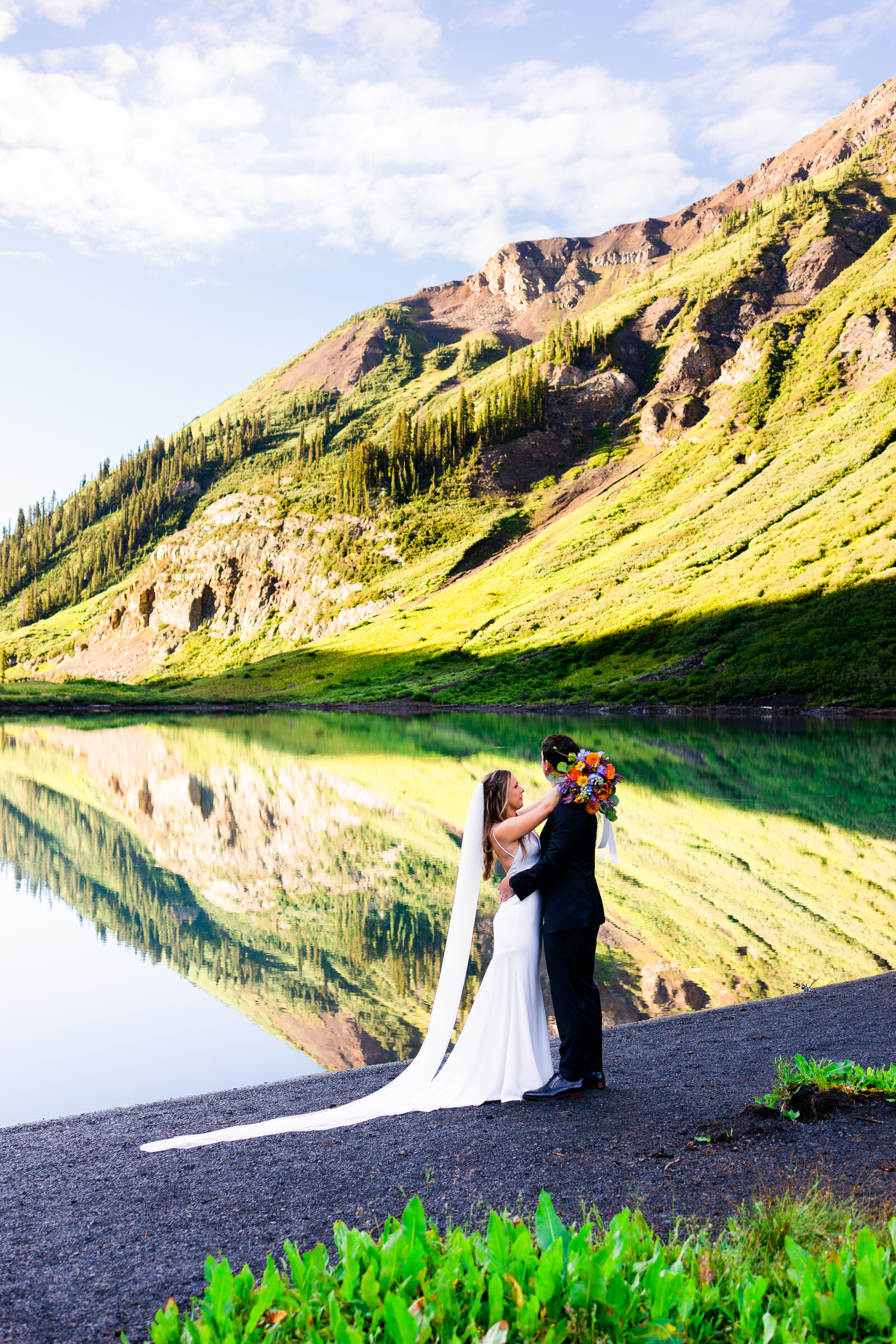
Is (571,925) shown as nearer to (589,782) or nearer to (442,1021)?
(589,782)

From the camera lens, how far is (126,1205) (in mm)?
6066

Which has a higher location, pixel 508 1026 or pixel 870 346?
pixel 870 346

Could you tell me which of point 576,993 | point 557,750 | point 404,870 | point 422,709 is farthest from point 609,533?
point 576,993

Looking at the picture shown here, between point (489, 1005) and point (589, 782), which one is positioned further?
point (489, 1005)

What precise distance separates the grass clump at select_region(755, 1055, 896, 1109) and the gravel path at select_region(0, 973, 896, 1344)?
256 mm

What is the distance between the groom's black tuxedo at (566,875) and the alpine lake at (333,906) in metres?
4.22

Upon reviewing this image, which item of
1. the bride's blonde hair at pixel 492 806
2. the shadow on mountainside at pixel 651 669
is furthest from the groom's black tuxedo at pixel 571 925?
the shadow on mountainside at pixel 651 669

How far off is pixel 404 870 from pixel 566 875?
13046mm

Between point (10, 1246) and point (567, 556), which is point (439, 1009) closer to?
point (10, 1246)

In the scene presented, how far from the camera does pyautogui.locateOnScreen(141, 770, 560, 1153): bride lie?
7914mm

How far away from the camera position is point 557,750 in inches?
315

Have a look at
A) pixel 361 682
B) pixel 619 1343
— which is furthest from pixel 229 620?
pixel 619 1343

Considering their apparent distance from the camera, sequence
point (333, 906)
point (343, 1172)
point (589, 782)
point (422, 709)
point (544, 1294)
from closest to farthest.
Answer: point (544, 1294) < point (343, 1172) < point (589, 782) < point (333, 906) < point (422, 709)

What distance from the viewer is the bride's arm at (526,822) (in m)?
7.83
